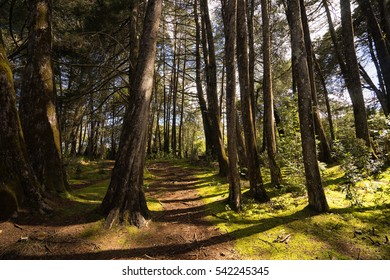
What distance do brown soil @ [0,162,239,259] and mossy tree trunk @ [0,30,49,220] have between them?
0.90 ft

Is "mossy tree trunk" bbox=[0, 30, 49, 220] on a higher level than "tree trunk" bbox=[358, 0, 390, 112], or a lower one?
lower

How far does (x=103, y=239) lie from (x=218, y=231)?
219 centimetres

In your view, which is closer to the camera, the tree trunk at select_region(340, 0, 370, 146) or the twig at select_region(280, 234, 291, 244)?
the twig at select_region(280, 234, 291, 244)

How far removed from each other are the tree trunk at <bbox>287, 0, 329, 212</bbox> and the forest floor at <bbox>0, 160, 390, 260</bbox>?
1.35 ft

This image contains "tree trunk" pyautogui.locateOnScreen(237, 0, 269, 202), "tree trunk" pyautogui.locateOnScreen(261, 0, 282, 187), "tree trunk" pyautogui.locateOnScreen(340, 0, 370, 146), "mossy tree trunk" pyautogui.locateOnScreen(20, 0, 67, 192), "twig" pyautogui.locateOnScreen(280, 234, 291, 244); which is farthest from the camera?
"tree trunk" pyautogui.locateOnScreen(340, 0, 370, 146)

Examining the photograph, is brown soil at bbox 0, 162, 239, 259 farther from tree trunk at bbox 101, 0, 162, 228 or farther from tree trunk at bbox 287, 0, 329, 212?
tree trunk at bbox 287, 0, 329, 212

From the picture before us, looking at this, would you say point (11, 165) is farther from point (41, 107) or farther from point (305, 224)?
point (305, 224)

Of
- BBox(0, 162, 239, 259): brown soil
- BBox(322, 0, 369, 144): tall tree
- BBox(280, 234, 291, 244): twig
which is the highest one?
BBox(322, 0, 369, 144): tall tree

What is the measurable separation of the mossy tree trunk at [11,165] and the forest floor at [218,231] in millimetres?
272

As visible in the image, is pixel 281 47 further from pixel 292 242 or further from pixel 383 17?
pixel 292 242

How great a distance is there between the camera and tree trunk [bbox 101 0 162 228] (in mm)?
4430

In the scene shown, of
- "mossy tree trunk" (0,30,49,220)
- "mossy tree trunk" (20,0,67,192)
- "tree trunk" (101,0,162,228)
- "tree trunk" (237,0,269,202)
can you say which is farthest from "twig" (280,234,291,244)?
"mossy tree trunk" (20,0,67,192)

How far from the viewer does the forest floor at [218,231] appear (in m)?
3.55

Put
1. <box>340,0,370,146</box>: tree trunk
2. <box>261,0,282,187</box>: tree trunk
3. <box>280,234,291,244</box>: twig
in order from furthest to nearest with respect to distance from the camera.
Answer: <box>340,0,370,146</box>: tree trunk
<box>261,0,282,187</box>: tree trunk
<box>280,234,291,244</box>: twig
